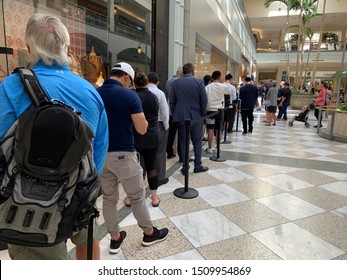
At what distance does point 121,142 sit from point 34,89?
104 centimetres

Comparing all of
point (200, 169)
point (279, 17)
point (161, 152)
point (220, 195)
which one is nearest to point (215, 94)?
point (200, 169)

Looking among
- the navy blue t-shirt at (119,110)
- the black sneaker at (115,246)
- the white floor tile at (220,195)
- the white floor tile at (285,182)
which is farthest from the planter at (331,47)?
the black sneaker at (115,246)

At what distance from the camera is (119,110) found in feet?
6.72

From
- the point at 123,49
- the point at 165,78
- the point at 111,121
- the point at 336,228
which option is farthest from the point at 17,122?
the point at 165,78

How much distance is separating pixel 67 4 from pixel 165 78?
7.15 feet

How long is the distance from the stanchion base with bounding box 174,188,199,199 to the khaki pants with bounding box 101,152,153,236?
3.83 feet

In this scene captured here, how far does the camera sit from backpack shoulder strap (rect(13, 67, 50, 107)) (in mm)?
1089

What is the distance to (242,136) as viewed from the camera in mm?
7902

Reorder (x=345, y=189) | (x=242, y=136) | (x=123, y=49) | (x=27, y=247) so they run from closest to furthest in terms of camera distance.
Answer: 1. (x=27, y=247)
2. (x=345, y=189)
3. (x=123, y=49)
4. (x=242, y=136)

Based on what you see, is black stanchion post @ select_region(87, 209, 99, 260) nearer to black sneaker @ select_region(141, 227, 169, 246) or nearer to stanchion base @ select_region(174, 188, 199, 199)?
black sneaker @ select_region(141, 227, 169, 246)

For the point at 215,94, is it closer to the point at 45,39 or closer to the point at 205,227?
the point at 205,227

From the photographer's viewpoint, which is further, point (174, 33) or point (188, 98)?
point (174, 33)

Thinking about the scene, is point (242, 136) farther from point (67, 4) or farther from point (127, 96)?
point (127, 96)

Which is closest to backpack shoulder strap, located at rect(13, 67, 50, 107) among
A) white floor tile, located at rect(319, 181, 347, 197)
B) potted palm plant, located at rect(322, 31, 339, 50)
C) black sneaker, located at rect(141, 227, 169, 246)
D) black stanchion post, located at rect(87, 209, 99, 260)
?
black stanchion post, located at rect(87, 209, 99, 260)
